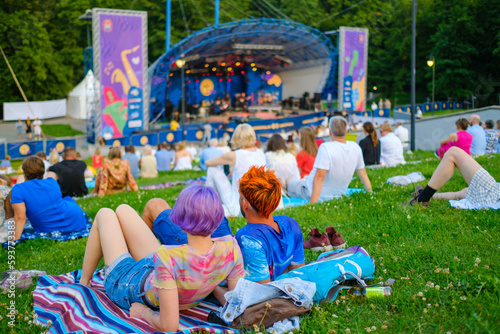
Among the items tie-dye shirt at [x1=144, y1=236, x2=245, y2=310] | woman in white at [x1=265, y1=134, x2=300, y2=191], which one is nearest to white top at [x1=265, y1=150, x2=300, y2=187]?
woman in white at [x1=265, y1=134, x2=300, y2=191]

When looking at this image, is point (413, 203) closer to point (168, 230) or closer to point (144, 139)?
point (168, 230)

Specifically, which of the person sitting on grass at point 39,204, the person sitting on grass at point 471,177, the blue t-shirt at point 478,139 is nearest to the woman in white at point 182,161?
the blue t-shirt at point 478,139

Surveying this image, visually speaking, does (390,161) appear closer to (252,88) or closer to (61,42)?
(252,88)

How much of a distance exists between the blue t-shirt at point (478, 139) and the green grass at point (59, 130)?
95.7ft

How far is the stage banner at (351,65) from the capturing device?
1230 inches

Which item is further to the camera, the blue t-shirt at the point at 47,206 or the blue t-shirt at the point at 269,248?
the blue t-shirt at the point at 47,206

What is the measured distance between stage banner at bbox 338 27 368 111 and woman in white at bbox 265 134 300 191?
2475 cm

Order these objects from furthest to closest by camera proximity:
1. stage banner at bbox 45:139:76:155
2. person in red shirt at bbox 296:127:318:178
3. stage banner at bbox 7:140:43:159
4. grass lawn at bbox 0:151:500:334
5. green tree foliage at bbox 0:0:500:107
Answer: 1. green tree foliage at bbox 0:0:500:107
2. stage banner at bbox 45:139:76:155
3. stage banner at bbox 7:140:43:159
4. person in red shirt at bbox 296:127:318:178
5. grass lawn at bbox 0:151:500:334

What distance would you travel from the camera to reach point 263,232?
3.21 metres

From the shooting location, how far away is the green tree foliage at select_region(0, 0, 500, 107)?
Answer: 36.4 metres

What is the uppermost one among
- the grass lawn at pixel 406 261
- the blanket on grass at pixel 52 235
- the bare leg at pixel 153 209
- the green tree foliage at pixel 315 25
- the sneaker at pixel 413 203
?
the green tree foliage at pixel 315 25

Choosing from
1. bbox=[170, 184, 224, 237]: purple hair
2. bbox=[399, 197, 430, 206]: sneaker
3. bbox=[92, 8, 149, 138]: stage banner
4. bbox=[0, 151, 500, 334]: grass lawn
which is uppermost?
bbox=[92, 8, 149, 138]: stage banner

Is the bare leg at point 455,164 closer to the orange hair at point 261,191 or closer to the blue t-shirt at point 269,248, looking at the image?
the blue t-shirt at point 269,248

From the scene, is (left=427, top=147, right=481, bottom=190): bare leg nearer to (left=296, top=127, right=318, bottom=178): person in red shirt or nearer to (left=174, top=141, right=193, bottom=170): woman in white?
(left=296, top=127, right=318, bottom=178): person in red shirt
